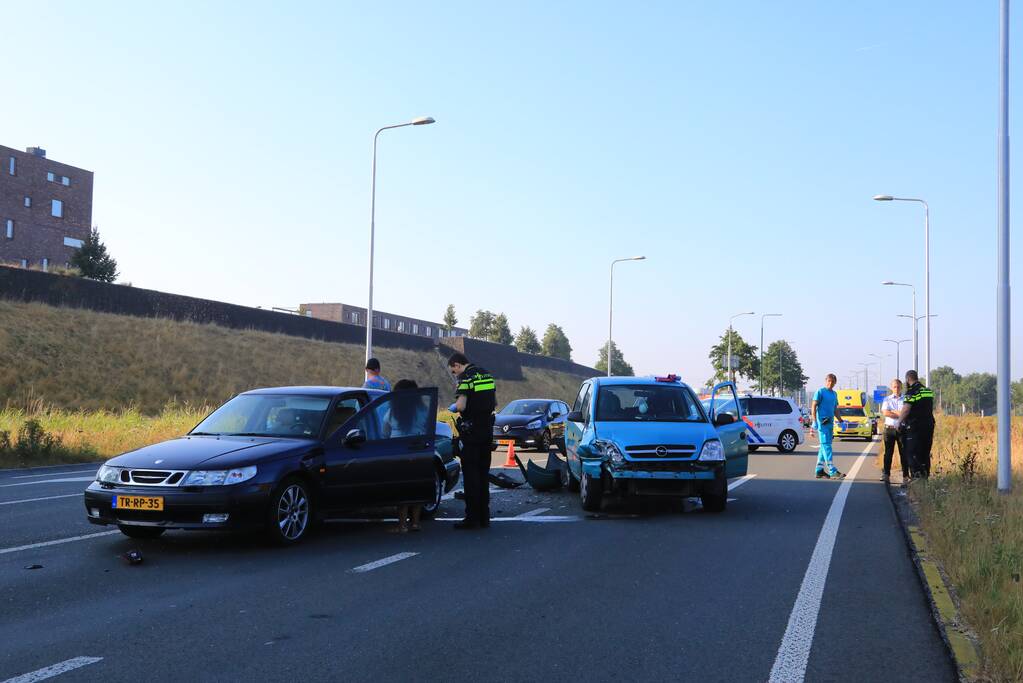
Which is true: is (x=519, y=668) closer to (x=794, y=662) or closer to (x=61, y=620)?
(x=794, y=662)

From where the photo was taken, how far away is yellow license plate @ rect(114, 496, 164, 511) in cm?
884

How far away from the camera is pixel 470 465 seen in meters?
11.2

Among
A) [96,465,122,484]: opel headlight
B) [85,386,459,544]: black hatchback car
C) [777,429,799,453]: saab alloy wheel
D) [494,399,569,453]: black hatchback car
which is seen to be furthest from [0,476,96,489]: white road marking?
[777,429,799,453]: saab alloy wheel

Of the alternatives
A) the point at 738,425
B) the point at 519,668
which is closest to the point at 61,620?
the point at 519,668

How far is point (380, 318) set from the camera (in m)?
123

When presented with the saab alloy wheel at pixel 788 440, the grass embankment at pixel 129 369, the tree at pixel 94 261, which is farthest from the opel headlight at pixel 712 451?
the tree at pixel 94 261

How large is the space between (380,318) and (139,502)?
11517 cm

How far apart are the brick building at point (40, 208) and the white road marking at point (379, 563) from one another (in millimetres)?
64603

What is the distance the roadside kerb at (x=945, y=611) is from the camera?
5.75 metres

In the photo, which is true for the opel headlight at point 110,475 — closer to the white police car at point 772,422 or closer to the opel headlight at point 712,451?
the opel headlight at point 712,451

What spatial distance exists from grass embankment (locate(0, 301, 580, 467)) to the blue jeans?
14563 mm

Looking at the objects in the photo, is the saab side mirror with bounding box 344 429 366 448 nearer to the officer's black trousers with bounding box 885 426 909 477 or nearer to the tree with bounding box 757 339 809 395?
the officer's black trousers with bounding box 885 426 909 477

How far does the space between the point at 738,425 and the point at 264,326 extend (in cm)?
5130

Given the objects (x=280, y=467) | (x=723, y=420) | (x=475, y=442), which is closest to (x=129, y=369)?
(x=723, y=420)
